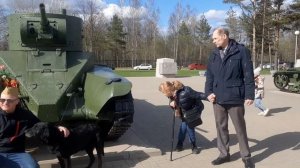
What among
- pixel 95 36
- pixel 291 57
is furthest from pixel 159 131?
pixel 291 57

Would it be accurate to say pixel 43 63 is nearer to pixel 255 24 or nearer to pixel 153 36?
pixel 255 24

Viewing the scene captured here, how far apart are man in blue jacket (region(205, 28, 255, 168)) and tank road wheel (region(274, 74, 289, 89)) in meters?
12.5

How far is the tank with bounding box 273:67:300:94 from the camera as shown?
17.3 meters

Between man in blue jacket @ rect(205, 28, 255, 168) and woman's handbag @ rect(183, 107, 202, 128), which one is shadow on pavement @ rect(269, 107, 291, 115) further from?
man in blue jacket @ rect(205, 28, 255, 168)

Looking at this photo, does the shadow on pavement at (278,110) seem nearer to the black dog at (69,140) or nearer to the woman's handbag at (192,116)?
the woman's handbag at (192,116)

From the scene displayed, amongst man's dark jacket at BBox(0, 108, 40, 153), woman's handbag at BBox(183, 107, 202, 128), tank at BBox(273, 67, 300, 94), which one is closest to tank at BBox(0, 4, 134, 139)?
woman's handbag at BBox(183, 107, 202, 128)

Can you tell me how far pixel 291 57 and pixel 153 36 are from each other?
2703cm

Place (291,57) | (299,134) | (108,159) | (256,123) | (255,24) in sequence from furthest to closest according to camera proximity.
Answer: (291,57)
(255,24)
(256,123)
(299,134)
(108,159)

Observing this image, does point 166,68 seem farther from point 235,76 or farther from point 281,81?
point 235,76

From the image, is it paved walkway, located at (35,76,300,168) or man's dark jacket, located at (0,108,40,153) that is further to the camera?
paved walkway, located at (35,76,300,168)

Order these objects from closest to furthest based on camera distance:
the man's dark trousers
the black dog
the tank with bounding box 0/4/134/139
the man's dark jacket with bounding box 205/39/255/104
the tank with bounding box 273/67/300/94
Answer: the black dog → the man's dark jacket with bounding box 205/39/255/104 → the man's dark trousers → the tank with bounding box 0/4/134/139 → the tank with bounding box 273/67/300/94

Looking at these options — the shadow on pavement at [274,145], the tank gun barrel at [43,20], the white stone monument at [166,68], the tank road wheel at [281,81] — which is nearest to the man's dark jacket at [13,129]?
the tank gun barrel at [43,20]

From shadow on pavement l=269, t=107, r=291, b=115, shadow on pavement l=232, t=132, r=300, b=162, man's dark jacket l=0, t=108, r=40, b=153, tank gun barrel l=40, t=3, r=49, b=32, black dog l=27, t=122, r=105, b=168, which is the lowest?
shadow on pavement l=232, t=132, r=300, b=162

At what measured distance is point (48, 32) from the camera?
7.12 metres
